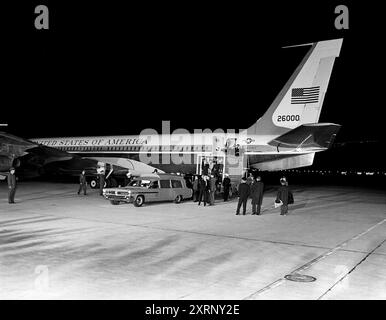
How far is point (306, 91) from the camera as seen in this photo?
22484 millimetres

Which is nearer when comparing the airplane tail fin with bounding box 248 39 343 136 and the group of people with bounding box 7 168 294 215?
the group of people with bounding box 7 168 294 215

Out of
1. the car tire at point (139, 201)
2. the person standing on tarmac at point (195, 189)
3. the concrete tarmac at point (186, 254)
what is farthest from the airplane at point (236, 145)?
the concrete tarmac at point (186, 254)

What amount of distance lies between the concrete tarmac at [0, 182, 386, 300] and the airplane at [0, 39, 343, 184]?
667 centimetres

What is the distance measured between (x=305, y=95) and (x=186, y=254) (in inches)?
615

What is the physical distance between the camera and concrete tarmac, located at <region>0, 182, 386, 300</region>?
688cm

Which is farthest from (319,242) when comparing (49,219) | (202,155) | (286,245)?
(202,155)

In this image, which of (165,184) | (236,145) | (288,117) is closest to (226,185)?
(165,184)

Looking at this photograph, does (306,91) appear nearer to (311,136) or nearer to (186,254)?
(311,136)

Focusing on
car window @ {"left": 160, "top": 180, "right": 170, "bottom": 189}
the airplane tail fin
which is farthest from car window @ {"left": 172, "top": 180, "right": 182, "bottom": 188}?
the airplane tail fin

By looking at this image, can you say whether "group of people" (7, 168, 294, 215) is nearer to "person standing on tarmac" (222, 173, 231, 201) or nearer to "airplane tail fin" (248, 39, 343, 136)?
"person standing on tarmac" (222, 173, 231, 201)

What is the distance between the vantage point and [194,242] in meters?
11.0

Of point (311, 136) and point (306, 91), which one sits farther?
point (306, 91)

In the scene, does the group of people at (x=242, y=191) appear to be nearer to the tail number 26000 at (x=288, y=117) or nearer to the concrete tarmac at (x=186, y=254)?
the concrete tarmac at (x=186, y=254)

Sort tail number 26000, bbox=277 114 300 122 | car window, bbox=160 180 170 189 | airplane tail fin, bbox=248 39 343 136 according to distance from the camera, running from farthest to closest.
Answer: tail number 26000, bbox=277 114 300 122
airplane tail fin, bbox=248 39 343 136
car window, bbox=160 180 170 189
